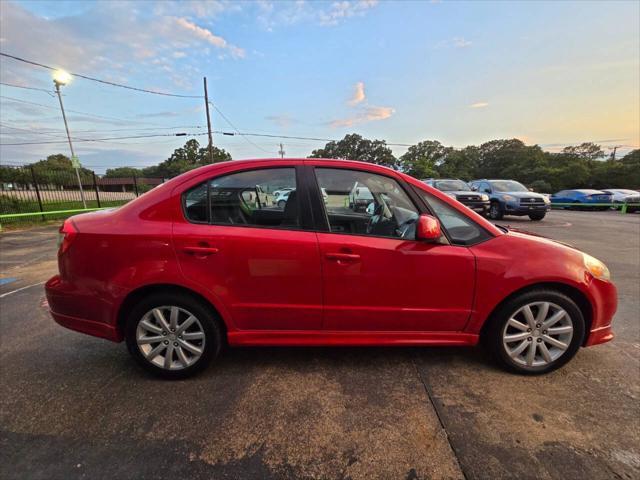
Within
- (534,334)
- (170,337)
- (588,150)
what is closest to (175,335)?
(170,337)

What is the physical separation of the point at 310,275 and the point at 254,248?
43cm

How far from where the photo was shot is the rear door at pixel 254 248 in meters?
2.30

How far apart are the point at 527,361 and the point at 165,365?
272cm

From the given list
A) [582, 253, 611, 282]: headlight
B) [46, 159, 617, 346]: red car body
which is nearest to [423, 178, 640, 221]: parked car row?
[582, 253, 611, 282]: headlight

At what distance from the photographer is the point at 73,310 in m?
2.48

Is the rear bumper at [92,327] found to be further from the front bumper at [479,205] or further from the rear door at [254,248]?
the front bumper at [479,205]

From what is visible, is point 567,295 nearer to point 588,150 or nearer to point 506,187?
point 506,187

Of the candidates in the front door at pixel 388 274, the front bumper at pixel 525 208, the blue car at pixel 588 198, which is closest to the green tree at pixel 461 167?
the blue car at pixel 588 198

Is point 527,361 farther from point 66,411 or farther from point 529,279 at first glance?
point 66,411

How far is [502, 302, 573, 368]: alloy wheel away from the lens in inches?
96.0

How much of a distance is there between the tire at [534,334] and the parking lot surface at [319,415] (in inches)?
4.8

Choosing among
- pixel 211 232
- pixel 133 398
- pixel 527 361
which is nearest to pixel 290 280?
pixel 211 232

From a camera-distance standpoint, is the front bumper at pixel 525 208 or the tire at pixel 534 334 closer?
the tire at pixel 534 334

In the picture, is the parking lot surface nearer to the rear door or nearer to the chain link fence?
the rear door
